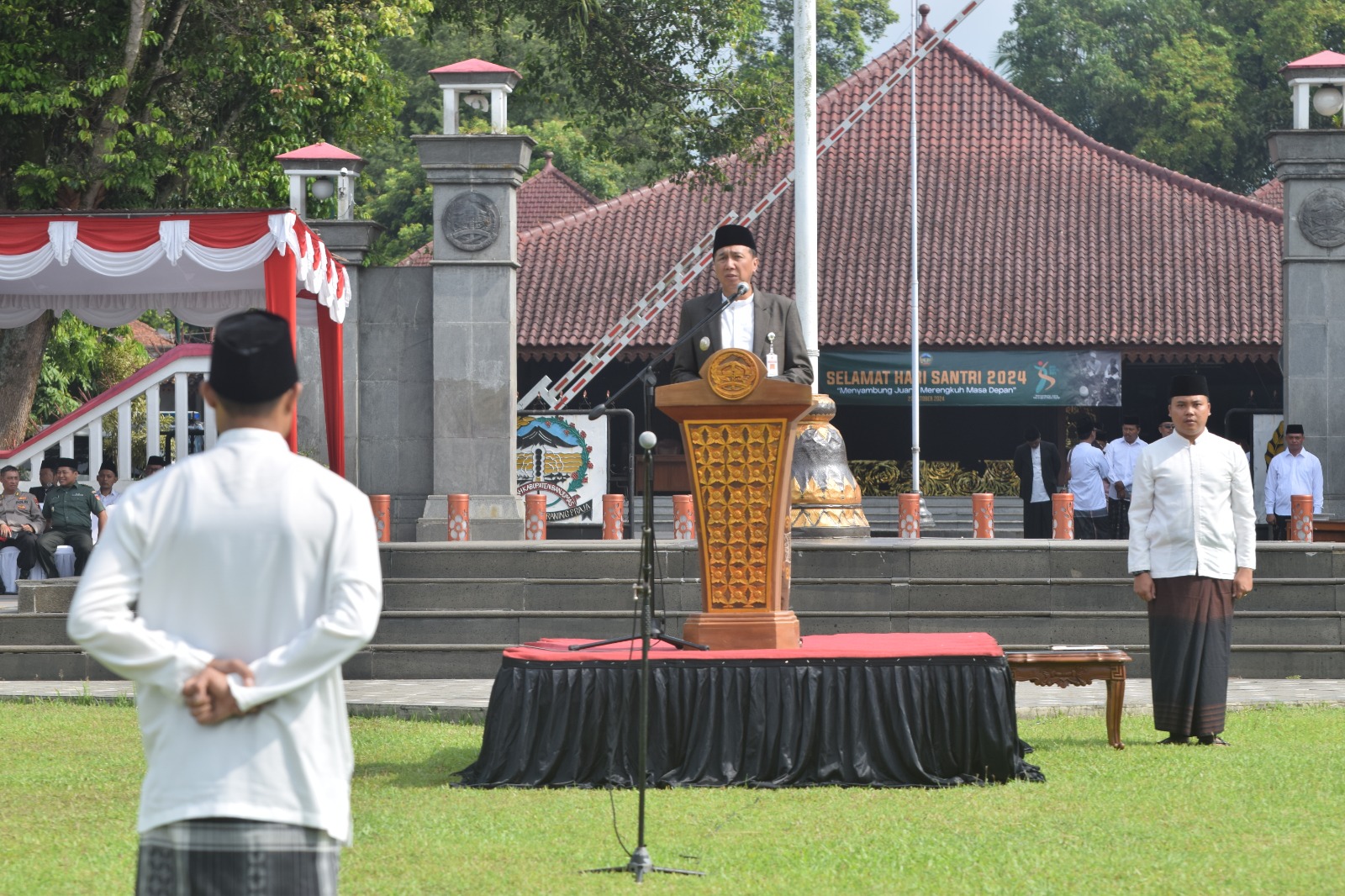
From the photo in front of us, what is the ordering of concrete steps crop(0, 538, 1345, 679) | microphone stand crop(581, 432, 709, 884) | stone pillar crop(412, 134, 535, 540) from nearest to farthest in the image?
microphone stand crop(581, 432, 709, 884) → concrete steps crop(0, 538, 1345, 679) → stone pillar crop(412, 134, 535, 540)

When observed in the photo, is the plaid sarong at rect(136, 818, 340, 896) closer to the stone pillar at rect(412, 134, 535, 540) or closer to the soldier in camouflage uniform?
the soldier in camouflage uniform

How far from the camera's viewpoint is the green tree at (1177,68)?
39344 millimetres

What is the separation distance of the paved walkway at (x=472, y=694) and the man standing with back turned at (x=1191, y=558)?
4.82 ft

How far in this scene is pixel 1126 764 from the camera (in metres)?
7.80

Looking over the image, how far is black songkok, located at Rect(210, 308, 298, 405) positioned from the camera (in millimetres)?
3246

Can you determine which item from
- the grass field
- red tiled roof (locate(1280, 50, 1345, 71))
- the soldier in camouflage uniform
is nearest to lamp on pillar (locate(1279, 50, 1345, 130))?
red tiled roof (locate(1280, 50, 1345, 71))

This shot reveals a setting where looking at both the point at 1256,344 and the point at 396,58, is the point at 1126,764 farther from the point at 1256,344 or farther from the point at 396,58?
the point at 396,58

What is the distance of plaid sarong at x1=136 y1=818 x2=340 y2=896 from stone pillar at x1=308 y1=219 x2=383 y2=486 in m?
12.5

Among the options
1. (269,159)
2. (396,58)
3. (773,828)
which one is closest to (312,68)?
(269,159)

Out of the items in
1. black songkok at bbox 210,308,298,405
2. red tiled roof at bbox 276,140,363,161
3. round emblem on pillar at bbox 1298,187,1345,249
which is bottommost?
black songkok at bbox 210,308,298,405

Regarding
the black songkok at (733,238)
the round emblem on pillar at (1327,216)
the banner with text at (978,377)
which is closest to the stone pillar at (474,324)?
the round emblem on pillar at (1327,216)

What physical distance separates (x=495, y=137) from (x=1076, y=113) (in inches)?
1248

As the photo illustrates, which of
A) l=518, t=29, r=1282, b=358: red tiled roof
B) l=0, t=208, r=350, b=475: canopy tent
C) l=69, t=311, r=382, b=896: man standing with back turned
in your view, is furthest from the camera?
l=518, t=29, r=1282, b=358: red tiled roof

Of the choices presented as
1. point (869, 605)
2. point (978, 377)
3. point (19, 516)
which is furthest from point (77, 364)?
point (869, 605)
